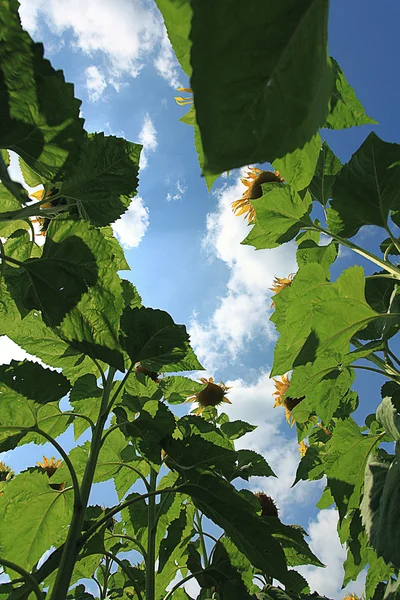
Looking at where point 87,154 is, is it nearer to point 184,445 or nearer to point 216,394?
point 184,445

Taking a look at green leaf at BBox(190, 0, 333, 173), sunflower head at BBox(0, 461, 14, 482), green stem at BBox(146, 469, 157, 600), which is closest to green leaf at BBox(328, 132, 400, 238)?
green leaf at BBox(190, 0, 333, 173)

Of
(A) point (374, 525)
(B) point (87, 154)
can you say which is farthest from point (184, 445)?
(B) point (87, 154)

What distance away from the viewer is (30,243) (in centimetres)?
149

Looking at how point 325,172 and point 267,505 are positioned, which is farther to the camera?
point 267,505

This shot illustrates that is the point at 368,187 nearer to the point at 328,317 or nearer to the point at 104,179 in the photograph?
the point at 328,317

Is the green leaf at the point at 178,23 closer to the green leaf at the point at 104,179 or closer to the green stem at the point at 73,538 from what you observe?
the green leaf at the point at 104,179

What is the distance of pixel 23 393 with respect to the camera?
131 centimetres

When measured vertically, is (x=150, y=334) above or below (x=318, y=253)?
below

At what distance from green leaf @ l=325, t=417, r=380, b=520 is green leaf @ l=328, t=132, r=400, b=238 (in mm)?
891

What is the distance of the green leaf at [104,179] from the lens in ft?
4.07

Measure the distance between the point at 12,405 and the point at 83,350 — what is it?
0.40 meters

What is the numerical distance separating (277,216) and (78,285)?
3.13 ft

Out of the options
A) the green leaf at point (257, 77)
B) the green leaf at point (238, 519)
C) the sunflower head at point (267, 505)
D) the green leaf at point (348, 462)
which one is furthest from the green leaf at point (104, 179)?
the sunflower head at point (267, 505)

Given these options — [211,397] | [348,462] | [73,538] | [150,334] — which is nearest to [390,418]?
[348,462]
